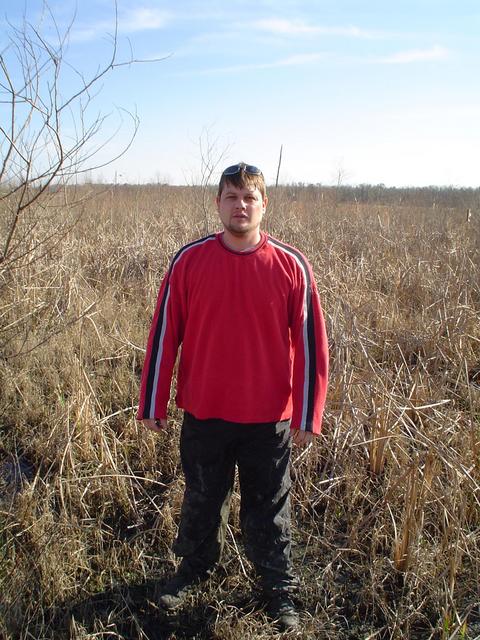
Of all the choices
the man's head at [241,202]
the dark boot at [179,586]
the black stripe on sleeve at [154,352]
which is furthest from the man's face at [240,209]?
the dark boot at [179,586]

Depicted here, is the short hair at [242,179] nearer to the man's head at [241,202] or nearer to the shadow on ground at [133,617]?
the man's head at [241,202]

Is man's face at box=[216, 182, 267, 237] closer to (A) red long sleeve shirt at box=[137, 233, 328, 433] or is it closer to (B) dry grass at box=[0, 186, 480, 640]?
(A) red long sleeve shirt at box=[137, 233, 328, 433]

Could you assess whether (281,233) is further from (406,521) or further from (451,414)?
(406,521)

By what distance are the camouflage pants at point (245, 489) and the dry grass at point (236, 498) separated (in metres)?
0.21

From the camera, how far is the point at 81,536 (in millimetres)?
2301

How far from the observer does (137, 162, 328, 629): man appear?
5.92 ft

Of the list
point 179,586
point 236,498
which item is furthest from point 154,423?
point 236,498

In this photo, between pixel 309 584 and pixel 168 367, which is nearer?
pixel 168 367

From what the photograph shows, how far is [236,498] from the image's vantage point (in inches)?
100

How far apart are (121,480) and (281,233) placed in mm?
5317

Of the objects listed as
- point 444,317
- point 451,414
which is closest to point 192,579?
point 451,414

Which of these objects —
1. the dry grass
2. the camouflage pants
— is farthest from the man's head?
the dry grass

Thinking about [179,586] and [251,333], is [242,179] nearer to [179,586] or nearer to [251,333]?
[251,333]

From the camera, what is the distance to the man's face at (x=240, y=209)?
5.81ft
